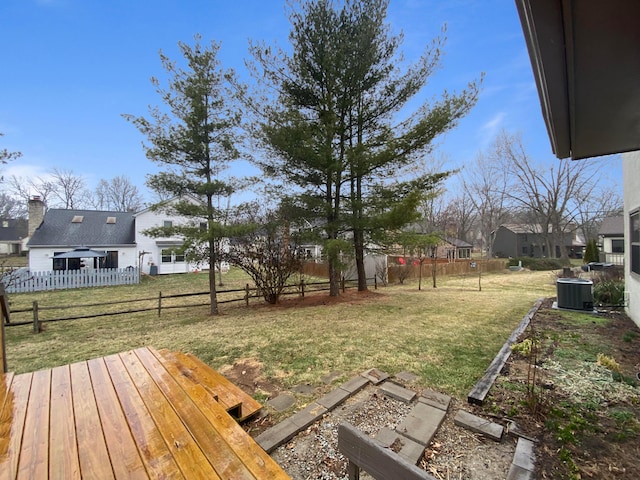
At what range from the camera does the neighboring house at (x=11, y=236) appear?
34.2 meters

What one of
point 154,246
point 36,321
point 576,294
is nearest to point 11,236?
point 154,246

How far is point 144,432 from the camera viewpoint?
67.6 inches

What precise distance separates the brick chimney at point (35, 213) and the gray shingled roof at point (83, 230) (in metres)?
0.32

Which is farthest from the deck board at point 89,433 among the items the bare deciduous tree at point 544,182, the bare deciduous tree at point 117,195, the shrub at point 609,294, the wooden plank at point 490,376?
the bare deciduous tree at point 117,195

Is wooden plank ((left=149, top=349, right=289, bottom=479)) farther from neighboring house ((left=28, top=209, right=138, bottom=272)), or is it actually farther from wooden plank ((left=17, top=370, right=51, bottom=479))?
neighboring house ((left=28, top=209, right=138, bottom=272))

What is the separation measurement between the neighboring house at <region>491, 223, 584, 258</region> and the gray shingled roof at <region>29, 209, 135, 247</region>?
136 ft

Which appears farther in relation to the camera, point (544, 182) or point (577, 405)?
point (544, 182)

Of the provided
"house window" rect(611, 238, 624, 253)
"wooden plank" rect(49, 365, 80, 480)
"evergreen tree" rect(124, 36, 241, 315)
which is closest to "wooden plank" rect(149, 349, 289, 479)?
"wooden plank" rect(49, 365, 80, 480)

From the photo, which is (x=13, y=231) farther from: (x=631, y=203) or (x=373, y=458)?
(x=631, y=203)

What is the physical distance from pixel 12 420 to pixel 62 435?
507 millimetres

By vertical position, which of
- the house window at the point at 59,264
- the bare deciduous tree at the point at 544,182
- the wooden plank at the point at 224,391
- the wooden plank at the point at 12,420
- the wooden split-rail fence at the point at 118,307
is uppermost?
the bare deciduous tree at the point at 544,182

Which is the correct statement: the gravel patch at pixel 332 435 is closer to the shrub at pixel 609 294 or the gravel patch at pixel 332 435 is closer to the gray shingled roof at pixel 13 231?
the shrub at pixel 609 294

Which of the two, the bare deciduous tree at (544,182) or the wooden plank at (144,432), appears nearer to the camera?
the wooden plank at (144,432)

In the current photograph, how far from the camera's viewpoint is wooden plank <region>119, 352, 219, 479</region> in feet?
4.66
